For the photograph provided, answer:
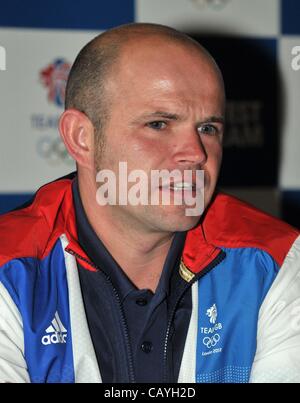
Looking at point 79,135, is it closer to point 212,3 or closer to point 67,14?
point 67,14

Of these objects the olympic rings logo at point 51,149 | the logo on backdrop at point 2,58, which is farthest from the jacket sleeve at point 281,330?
the logo on backdrop at point 2,58

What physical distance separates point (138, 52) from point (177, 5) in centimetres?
102

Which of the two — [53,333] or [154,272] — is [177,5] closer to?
[154,272]

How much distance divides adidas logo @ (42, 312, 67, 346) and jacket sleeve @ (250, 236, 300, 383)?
324 millimetres

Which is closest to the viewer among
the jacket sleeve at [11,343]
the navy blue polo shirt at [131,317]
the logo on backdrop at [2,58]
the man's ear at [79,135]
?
the jacket sleeve at [11,343]

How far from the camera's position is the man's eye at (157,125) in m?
1.34

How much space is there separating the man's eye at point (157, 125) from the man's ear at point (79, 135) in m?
0.13

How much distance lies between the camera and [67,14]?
2.25 metres

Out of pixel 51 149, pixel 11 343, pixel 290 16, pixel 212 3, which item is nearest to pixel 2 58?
pixel 51 149

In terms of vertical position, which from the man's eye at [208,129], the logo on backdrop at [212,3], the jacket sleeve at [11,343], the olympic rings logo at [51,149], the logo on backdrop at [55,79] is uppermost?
the logo on backdrop at [212,3]

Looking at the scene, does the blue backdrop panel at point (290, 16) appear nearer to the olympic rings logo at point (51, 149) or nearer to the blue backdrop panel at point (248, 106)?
the blue backdrop panel at point (248, 106)

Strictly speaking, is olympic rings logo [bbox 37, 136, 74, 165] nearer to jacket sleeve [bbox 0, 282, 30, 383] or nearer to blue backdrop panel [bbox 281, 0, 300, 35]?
blue backdrop panel [bbox 281, 0, 300, 35]

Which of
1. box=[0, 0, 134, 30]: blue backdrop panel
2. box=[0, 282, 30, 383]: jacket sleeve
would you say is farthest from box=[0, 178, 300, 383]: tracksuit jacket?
box=[0, 0, 134, 30]: blue backdrop panel
